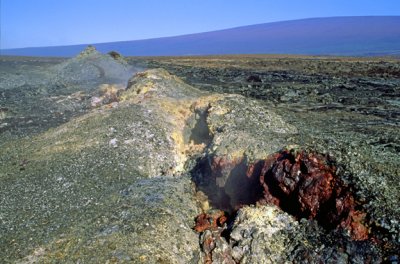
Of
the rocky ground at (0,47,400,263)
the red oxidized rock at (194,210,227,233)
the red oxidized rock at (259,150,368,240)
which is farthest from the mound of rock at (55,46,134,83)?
the red oxidized rock at (259,150,368,240)

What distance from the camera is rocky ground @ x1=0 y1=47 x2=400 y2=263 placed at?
6227 millimetres

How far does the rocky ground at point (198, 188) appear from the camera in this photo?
→ 623 centimetres

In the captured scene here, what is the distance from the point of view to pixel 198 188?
870 centimetres

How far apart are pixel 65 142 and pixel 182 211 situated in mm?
4319

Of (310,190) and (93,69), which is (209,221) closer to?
(310,190)

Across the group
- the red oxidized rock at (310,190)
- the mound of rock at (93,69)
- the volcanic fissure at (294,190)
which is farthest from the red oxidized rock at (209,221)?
the mound of rock at (93,69)

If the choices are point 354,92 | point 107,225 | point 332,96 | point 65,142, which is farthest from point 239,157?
point 354,92

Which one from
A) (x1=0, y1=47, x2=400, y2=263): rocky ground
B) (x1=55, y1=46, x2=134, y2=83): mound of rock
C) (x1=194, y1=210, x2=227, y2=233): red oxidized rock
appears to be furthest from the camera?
(x1=55, y1=46, x2=134, y2=83): mound of rock

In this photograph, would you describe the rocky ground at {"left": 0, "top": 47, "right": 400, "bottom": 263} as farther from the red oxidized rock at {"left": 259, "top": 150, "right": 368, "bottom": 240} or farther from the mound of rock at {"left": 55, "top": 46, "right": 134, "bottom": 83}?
the mound of rock at {"left": 55, "top": 46, "right": 134, "bottom": 83}

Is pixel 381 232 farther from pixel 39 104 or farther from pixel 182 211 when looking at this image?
pixel 39 104

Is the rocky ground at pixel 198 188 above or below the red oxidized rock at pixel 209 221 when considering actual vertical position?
above

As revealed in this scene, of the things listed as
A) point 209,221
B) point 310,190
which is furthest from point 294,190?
point 209,221

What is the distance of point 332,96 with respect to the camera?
62.1ft

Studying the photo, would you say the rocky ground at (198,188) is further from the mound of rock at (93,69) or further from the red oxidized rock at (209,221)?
the mound of rock at (93,69)
